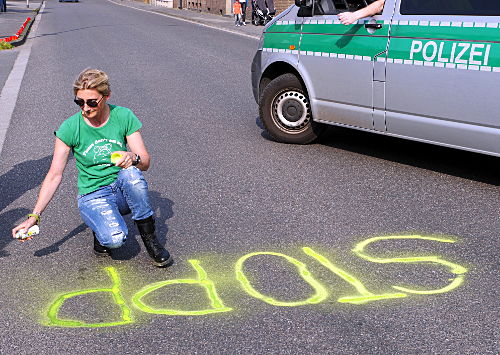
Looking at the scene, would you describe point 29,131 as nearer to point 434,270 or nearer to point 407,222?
point 407,222

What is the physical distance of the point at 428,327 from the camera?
3.38 meters

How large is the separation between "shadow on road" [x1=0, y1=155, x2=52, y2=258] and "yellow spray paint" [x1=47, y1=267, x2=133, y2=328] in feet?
2.86

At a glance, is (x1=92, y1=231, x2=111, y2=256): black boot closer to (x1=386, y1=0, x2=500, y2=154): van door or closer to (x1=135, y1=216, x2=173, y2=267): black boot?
(x1=135, y1=216, x2=173, y2=267): black boot

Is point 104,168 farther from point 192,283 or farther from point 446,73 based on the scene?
point 446,73

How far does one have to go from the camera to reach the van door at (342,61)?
6.14 meters

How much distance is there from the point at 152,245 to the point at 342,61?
3.17 metres

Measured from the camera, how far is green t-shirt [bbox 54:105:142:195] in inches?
161

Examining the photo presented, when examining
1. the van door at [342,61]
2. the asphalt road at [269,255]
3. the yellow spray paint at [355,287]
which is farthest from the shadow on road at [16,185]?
the van door at [342,61]

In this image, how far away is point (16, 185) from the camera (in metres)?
5.98

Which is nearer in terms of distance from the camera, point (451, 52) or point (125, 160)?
point (125, 160)

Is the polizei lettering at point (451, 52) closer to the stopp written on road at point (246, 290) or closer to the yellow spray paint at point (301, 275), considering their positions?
the stopp written on road at point (246, 290)

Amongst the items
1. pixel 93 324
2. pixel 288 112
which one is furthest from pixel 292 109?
pixel 93 324

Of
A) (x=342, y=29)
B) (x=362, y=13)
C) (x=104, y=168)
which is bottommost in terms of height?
(x=104, y=168)

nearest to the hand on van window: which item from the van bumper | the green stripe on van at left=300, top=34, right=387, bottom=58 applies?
the green stripe on van at left=300, top=34, right=387, bottom=58
